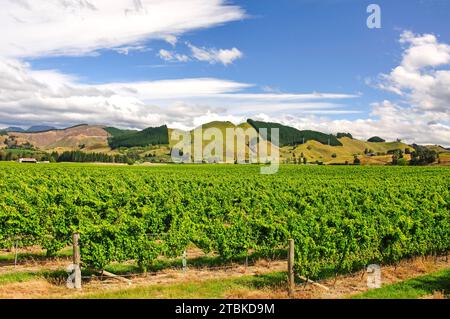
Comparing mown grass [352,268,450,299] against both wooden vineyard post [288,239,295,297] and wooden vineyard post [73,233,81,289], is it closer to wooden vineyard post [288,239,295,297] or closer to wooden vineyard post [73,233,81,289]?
wooden vineyard post [288,239,295,297]

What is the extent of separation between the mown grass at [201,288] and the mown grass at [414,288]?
305 centimetres

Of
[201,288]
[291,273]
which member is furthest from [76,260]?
[291,273]

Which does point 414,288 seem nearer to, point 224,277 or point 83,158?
point 224,277

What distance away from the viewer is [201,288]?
13.5m

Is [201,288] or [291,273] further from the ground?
[291,273]

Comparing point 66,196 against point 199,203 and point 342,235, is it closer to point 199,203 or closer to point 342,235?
point 199,203

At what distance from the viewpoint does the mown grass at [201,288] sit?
12562 millimetres

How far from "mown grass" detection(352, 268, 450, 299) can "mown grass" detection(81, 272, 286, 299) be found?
3049mm

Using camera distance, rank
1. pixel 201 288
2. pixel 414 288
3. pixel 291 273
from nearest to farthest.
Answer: pixel 291 273, pixel 201 288, pixel 414 288

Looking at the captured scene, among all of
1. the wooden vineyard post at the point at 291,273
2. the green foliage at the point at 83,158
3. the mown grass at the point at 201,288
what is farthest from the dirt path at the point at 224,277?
the green foliage at the point at 83,158

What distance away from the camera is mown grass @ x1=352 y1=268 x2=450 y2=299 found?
13.1m

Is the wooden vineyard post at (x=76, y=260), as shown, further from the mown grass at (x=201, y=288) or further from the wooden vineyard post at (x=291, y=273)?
the wooden vineyard post at (x=291, y=273)

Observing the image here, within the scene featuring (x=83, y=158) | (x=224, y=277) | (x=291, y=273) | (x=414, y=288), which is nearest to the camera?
(x=291, y=273)

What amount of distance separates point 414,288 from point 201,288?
23.9 ft
